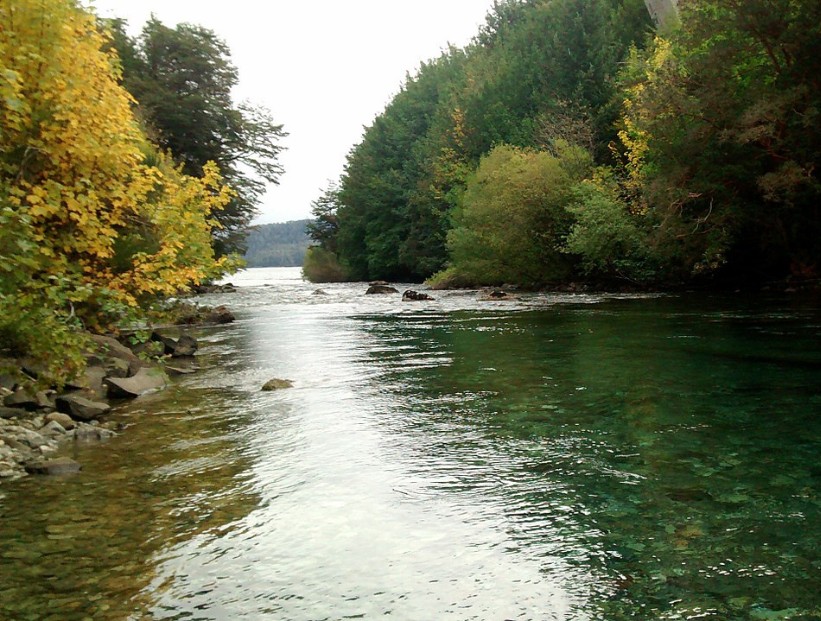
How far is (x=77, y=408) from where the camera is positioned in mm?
9984

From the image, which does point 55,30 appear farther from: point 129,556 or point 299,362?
point 129,556

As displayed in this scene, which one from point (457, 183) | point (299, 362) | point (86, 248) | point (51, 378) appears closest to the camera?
point (51, 378)

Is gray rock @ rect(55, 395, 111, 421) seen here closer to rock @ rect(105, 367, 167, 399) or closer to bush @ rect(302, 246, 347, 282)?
rock @ rect(105, 367, 167, 399)

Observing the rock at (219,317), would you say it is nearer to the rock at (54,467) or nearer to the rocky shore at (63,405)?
the rocky shore at (63,405)

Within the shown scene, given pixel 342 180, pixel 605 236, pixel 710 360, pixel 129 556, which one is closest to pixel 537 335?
pixel 710 360

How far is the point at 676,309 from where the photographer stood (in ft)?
80.5

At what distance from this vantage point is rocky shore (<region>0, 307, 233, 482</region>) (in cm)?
787

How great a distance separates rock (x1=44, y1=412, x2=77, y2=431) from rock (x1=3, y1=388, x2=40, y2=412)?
0.51m

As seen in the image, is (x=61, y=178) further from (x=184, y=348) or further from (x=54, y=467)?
(x=184, y=348)

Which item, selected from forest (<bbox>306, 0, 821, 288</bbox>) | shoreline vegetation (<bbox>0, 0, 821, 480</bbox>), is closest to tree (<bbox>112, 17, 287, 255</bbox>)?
shoreline vegetation (<bbox>0, 0, 821, 480</bbox>)

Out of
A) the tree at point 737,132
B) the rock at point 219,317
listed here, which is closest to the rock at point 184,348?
the rock at point 219,317

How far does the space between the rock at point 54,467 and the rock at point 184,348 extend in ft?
31.9

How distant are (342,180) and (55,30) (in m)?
79.3

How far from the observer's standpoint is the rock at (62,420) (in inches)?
367
